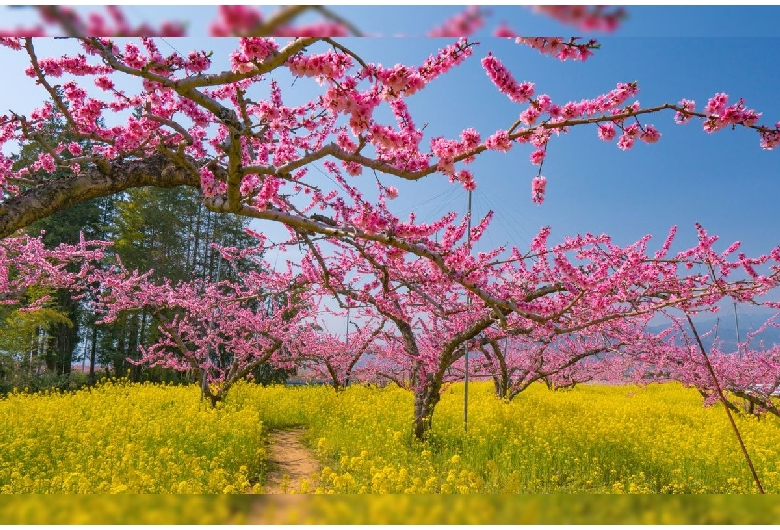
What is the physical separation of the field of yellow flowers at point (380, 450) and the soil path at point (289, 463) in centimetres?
14

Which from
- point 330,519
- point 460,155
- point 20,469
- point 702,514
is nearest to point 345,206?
point 460,155

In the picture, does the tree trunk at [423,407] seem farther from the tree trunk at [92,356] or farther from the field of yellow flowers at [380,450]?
the tree trunk at [92,356]

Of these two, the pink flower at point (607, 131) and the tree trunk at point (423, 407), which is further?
the tree trunk at point (423, 407)

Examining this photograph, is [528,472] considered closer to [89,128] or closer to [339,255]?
[339,255]

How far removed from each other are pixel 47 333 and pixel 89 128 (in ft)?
45.7

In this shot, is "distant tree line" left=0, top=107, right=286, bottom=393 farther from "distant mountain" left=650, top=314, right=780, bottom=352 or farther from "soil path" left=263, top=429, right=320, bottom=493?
"distant mountain" left=650, top=314, right=780, bottom=352

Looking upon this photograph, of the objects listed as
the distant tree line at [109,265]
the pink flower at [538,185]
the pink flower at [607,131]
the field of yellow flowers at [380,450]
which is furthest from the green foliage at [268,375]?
the pink flower at [607,131]

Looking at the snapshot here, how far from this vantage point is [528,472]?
4.89 m

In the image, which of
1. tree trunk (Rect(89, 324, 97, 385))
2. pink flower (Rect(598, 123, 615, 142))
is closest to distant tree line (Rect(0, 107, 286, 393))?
tree trunk (Rect(89, 324, 97, 385))

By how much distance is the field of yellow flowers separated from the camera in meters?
3.79

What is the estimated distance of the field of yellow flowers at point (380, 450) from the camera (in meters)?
3.79

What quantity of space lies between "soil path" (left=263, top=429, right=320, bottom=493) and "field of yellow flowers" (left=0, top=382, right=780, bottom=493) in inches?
5.6

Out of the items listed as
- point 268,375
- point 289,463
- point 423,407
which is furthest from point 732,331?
point 268,375

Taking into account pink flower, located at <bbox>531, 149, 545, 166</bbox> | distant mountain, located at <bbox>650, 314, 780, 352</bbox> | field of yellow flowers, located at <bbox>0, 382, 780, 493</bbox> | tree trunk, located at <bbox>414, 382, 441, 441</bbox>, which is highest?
pink flower, located at <bbox>531, 149, 545, 166</bbox>
